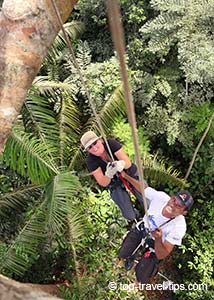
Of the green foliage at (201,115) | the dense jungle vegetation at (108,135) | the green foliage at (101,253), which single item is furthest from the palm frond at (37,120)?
the green foliage at (201,115)

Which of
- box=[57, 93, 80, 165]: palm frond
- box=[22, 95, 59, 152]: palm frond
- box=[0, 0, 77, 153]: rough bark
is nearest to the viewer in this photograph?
box=[0, 0, 77, 153]: rough bark

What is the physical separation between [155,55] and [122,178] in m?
3.25

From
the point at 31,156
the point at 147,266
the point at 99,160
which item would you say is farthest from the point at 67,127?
the point at 147,266

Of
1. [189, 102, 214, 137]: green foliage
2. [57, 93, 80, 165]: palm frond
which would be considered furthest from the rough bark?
[189, 102, 214, 137]: green foliage

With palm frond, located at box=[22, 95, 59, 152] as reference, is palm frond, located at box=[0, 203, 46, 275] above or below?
below

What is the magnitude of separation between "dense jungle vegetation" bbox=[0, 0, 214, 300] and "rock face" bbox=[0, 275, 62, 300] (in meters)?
3.63

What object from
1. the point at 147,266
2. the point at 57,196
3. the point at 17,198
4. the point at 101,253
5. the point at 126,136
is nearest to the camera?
the point at 147,266

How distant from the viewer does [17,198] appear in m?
6.07

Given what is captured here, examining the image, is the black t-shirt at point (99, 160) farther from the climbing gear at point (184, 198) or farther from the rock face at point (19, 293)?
the rock face at point (19, 293)

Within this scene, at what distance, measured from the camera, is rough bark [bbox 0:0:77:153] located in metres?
3.06

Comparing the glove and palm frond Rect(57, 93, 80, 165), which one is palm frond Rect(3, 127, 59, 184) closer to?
palm frond Rect(57, 93, 80, 165)

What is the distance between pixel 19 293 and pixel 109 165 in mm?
2741

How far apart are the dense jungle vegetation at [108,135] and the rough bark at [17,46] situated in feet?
7.26

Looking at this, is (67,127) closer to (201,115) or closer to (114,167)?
(201,115)
